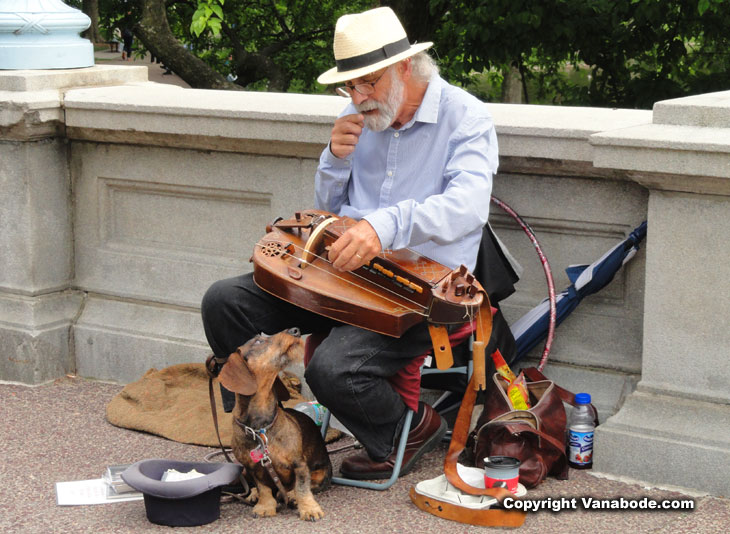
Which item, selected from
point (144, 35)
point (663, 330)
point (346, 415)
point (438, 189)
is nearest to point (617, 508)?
point (663, 330)

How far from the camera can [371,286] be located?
11.1ft

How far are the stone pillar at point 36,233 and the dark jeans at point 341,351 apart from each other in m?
1.46

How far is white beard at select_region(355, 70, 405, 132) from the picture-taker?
139 inches

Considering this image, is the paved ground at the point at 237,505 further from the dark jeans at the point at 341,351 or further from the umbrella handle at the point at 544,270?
the umbrella handle at the point at 544,270

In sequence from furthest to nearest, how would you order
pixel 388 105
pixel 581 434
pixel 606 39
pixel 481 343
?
pixel 606 39
pixel 581 434
pixel 388 105
pixel 481 343

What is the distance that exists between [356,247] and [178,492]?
0.91 meters

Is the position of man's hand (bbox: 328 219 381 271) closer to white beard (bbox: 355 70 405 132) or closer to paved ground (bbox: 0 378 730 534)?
white beard (bbox: 355 70 405 132)

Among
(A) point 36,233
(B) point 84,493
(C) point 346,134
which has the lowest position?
(B) point 84,493

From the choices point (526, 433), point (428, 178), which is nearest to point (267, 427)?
point (526, 433)

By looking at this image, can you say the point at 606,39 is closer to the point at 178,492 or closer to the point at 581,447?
the point at 581,447

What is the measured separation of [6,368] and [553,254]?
2570 mm

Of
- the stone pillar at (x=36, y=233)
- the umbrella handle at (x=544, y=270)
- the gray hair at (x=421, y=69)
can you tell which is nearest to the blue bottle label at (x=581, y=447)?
the umbrella handle at (x=544, y=270)

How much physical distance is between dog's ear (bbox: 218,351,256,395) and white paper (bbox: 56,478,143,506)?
0.61 m

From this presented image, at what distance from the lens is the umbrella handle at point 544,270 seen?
3.74m
